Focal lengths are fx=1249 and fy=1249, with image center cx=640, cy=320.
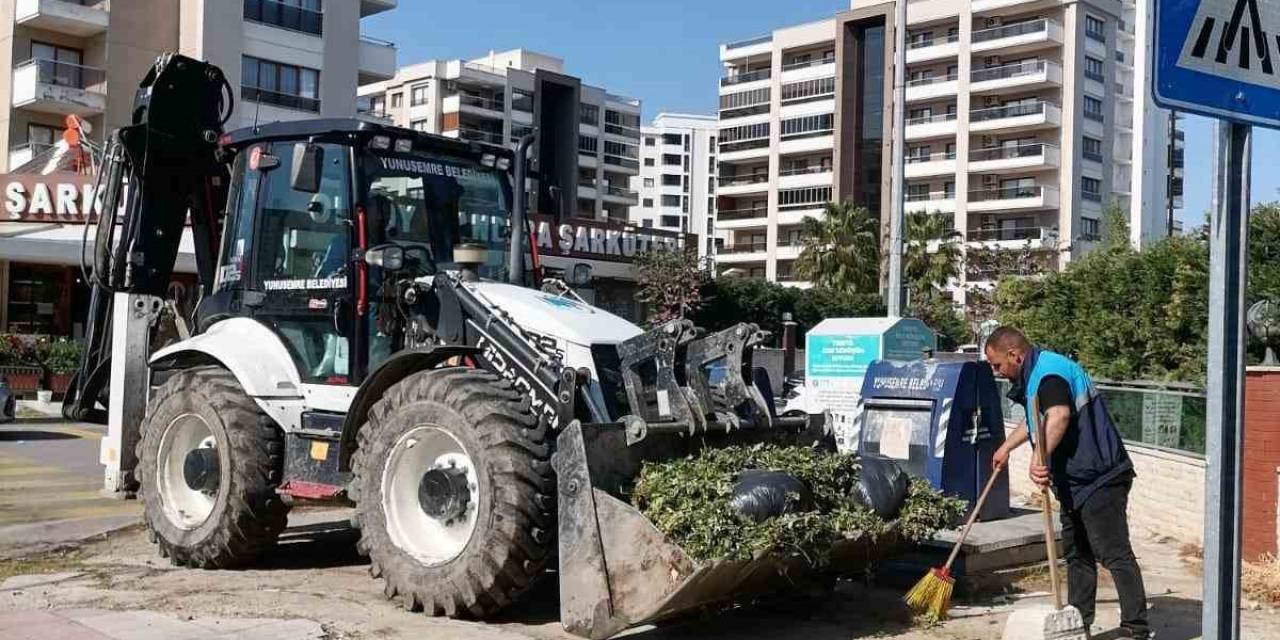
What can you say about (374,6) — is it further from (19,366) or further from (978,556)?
(978,556)

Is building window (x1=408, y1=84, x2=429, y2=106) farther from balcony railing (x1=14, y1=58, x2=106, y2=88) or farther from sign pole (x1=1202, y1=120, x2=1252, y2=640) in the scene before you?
sign pole (x1=1202, y1=120, x2=1252, y2=640)

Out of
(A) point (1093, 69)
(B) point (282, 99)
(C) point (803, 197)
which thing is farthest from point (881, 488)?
(C) point (803, 197)

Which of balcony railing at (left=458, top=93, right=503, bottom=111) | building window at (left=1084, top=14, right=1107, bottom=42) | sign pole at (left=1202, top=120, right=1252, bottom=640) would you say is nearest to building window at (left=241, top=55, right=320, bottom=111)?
sign pole at (left=1202, top=120, right=1252, bottom=640)

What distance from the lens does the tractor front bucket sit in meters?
6.09

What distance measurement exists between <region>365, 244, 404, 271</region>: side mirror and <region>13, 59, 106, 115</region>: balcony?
32.3 meters

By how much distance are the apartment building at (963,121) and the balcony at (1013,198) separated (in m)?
0.09

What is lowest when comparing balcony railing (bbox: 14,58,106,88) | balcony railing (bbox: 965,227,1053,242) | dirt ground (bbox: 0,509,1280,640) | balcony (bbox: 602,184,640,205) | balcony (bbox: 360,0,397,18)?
dirt ground (bbox: 0,509,1280,640)

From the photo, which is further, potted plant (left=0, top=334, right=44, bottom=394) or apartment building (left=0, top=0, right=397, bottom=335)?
apartment building (left=0, top=0, right=397, bottom=335)

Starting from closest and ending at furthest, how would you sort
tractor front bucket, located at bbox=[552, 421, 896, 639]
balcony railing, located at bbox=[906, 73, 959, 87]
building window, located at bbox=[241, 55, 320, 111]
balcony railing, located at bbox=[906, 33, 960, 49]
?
tractor front bucket, located at bbox=[552, 421, 896, 639]
building window, located at bbox=[241, 55, 320, 111]
balcony railing, located at bbox=[906, 73, 959, 87]
balcony railing, located at bbox=[906, 33, 960, 49]

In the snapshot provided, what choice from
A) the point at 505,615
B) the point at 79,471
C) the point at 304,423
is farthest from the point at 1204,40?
the point at 79,471

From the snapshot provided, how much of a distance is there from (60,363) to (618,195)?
209 ft

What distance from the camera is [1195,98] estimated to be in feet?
11.8

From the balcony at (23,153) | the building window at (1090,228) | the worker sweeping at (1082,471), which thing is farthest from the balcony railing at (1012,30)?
the worker sweeping at (1082,471)

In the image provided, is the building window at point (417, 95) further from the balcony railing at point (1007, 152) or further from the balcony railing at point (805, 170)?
the balcony railing at point (1007, 152)
